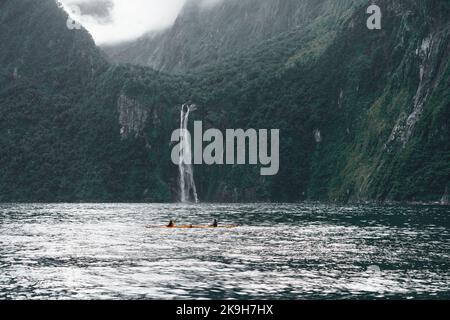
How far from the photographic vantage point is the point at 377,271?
198ft

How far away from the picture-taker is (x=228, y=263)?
66.1 meters

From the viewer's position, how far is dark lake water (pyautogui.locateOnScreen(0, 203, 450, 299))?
167ft

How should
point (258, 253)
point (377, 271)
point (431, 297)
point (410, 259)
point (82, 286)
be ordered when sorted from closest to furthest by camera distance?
point (431, 297) → point (82, 286) → point (377, 271) → point (410, 259) → point (258, 253)

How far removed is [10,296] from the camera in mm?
48688

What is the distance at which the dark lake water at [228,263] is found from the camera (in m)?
50.8

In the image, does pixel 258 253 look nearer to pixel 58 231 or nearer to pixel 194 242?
pixel 194 242
